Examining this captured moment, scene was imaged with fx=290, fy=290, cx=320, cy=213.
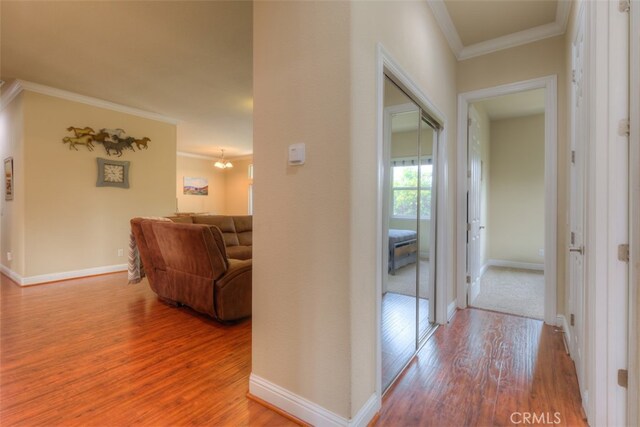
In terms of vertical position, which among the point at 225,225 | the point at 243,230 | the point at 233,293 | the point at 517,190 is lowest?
the point at 233,293

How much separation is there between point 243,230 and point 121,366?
3.78m

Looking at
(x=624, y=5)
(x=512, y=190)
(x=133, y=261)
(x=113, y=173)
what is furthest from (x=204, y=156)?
(x=624, y=5)

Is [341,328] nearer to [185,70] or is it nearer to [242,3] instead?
[242,3]

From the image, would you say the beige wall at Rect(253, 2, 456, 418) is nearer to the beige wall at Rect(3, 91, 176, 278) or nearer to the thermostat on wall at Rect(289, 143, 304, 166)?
the thermostat on wall at Rect(289, 143, 304, 166)

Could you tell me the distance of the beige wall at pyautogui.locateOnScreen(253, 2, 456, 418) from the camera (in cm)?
135

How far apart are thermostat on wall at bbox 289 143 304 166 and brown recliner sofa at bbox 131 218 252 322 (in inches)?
57.7

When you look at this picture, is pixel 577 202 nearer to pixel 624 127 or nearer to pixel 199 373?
pixel 624 127

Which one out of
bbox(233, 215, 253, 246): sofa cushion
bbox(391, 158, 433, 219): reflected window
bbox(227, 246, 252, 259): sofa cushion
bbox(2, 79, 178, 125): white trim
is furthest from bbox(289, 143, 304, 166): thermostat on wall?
bbox(2, 79, 178, 125): white trim

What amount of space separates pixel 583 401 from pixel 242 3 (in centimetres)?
363

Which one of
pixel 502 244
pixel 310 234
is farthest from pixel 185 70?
pixel 502 244

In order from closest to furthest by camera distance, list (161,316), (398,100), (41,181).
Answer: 1. (398,100)
2. (161,316)
3. (41,181)

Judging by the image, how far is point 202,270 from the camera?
280 centimetres

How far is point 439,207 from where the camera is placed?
2.71 m

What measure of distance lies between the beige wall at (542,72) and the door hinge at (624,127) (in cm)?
157
